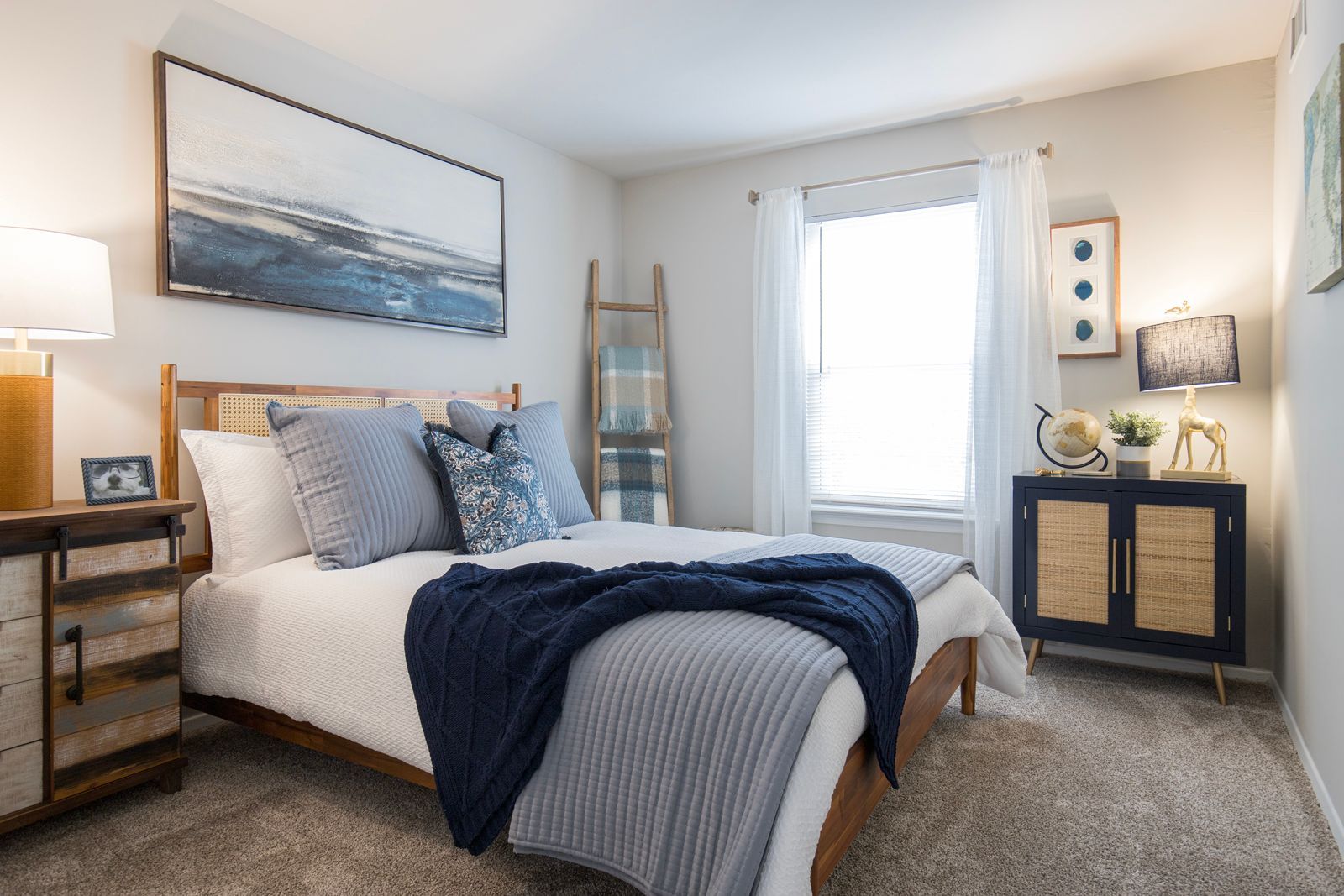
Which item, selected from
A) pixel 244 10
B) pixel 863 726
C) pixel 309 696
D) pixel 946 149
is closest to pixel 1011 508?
pixel 946 149

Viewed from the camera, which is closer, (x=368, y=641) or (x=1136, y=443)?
(x=368, y=641)

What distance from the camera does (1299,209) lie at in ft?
8.37

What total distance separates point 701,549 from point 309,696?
1.25 meters

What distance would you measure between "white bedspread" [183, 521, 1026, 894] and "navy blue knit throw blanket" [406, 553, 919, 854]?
0.36ft

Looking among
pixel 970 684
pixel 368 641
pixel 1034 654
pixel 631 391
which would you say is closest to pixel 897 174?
pixel 631 391

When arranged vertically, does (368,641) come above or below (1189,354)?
below

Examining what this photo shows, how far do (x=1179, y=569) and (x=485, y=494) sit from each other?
2.59 metres

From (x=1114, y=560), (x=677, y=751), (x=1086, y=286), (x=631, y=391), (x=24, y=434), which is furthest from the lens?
(x=631, y=391)

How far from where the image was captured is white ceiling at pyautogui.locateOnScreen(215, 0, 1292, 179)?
280cm

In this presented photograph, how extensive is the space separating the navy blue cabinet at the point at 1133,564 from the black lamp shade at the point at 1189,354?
40cm

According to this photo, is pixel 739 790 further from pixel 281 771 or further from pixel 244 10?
pixel 244 10

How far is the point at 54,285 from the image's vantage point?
6.73 feet

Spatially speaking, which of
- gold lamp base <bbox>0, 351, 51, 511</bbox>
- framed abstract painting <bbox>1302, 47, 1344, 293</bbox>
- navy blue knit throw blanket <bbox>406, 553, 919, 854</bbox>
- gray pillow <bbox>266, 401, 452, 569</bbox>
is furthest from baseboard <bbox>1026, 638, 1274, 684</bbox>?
gold lamp base <bbox>0, 351, 51, 511</bbox>

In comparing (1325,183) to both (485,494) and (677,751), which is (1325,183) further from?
(485,494)
